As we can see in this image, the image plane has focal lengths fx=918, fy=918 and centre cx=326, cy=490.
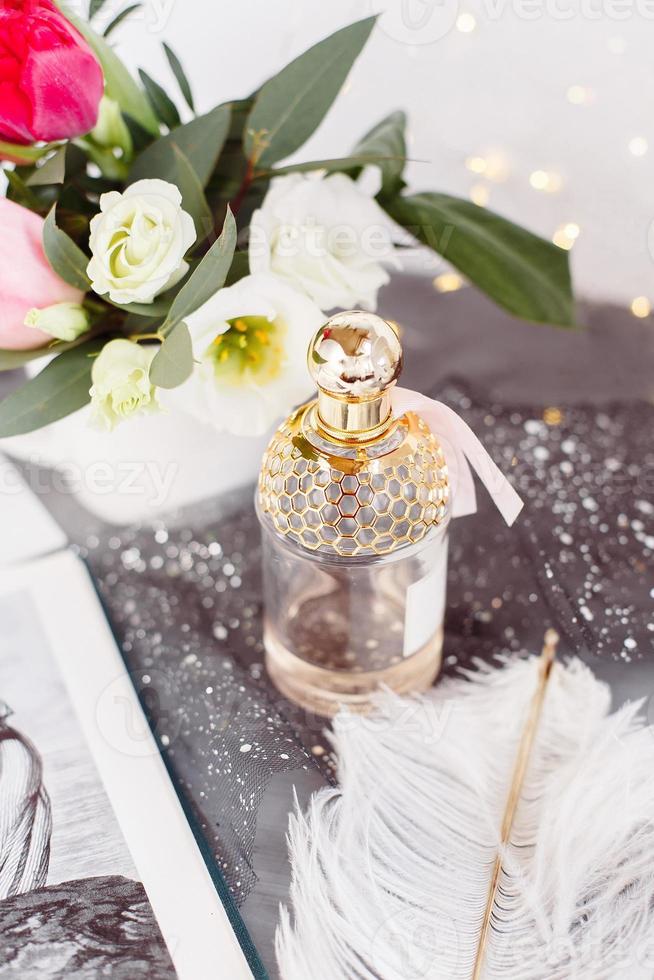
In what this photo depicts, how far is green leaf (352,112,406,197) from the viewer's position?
1.98 ft

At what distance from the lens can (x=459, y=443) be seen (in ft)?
1.70

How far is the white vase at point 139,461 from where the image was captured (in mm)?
625

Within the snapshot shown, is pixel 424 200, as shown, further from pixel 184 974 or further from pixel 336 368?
pixel 184 974

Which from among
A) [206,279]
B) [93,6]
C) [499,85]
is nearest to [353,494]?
[206,279]

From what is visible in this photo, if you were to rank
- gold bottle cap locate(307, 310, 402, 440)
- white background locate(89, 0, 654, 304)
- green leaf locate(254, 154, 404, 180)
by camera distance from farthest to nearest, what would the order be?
1. white background locate(89, 0, 654, 304)
2. green leaf locate(254, 154, 404, 180)
3. gold bottle cap locate(307, 310, 402, 440)

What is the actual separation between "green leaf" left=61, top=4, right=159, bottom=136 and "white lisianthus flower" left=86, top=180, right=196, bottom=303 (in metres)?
0.12

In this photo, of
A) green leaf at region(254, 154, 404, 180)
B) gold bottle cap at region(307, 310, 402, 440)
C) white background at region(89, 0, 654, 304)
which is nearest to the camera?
gold bottle cap at region(307, 310, 402, 440)

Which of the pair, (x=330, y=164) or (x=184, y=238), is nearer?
(x=184, y=238)

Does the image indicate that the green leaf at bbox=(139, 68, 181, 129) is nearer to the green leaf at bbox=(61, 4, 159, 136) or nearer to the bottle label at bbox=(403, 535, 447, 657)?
the green leaf at bbox=(61, 4, 159, 136)

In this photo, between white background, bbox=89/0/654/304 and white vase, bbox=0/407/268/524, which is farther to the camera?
white background, bbox=89/0/654/304

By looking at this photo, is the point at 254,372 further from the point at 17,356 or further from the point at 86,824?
the point at 86,824

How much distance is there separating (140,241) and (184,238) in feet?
0.07

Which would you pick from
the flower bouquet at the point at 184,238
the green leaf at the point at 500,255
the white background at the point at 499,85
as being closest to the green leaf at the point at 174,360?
the flower bouquet at the point at 184,238

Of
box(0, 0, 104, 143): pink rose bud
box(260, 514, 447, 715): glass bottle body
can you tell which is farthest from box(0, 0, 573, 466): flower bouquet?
box(260, 514, 447, 715): glass bottle body
